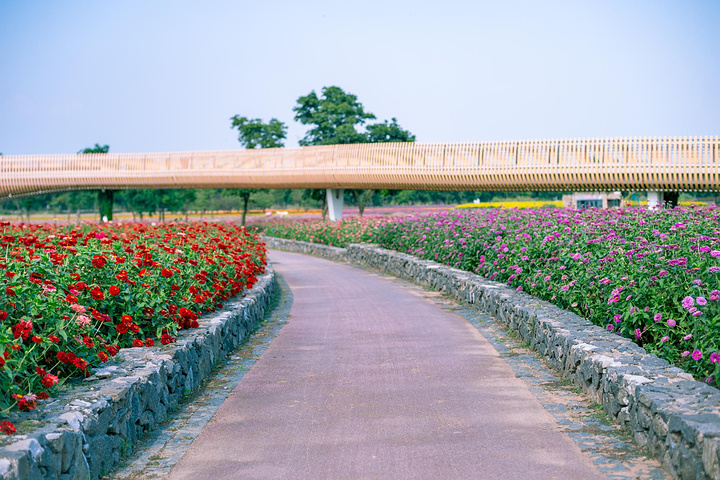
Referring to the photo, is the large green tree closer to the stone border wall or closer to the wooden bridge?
the wooden bridge

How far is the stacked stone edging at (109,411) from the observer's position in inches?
164

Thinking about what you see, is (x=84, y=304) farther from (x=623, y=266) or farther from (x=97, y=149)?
(x=97, y=149)

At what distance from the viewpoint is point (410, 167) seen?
35375mm

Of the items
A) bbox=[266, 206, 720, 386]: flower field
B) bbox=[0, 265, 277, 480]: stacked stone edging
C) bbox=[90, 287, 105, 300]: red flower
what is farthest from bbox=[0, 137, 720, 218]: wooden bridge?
bbox=[90, 287, 105, 300]: red flower

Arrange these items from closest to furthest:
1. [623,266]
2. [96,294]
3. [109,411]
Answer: [109,411] < [96,294] < [623,266]

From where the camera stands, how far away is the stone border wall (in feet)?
14.8

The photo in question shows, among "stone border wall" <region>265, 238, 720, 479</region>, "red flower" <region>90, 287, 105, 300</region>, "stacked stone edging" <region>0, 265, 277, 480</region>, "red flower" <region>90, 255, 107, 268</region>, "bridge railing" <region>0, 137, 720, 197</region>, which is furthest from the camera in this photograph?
"bridge railing" <region>0, 137, 720, 197</region>

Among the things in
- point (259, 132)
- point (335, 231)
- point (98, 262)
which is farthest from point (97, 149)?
point (98, 262)

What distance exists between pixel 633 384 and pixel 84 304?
478 cm

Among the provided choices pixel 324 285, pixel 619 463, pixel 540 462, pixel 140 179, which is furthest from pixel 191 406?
pixel 140 179

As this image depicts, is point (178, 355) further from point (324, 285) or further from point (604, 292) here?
point (324, 285)

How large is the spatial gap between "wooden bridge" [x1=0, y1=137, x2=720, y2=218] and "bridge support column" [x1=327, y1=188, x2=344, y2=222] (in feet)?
0.21

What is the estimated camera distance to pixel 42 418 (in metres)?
4.67

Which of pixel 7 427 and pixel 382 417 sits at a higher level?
pixel 7 427
